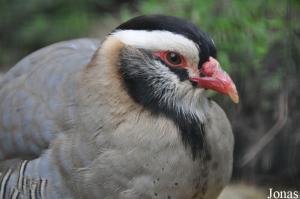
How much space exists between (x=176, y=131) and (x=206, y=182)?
348 mm

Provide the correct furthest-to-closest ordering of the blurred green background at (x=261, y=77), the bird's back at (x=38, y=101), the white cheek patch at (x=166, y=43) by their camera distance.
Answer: the blurred green background at (x=261, y=77), the bird's back at (x=38, y=101), the white cheek patch at (x=166, y=43)

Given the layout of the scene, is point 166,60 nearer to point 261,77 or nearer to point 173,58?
point 173,58

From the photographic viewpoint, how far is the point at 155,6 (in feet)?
19.6

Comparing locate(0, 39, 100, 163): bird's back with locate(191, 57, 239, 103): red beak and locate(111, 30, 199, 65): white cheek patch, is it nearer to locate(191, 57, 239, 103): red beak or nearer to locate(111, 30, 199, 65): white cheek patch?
locate(111, 30, 199, 65): white cheek patch

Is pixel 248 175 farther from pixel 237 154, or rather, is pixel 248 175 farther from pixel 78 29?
pixel 78 29

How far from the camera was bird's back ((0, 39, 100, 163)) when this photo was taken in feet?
13.1

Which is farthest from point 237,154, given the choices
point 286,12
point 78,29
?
point 78,29

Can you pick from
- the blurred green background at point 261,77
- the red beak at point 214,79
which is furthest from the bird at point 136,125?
A: the blurred green background at point 261,77

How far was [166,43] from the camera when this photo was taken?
12.3 ft

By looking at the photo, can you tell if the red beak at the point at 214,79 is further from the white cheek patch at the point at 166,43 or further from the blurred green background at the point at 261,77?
the blurred green background at the point at 261,77

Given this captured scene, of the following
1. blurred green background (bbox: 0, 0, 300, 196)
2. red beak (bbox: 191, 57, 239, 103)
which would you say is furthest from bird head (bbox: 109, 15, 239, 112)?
blurred green background (bbox: 0, 0, 300, 196)

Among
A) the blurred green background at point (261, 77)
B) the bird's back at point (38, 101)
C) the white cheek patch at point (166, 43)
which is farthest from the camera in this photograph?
the blurred green background at point (261, 77)

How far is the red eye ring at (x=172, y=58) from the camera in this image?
12.3 ft

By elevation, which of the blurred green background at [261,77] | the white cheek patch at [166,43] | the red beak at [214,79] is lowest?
the blurred green background at [261,77]
